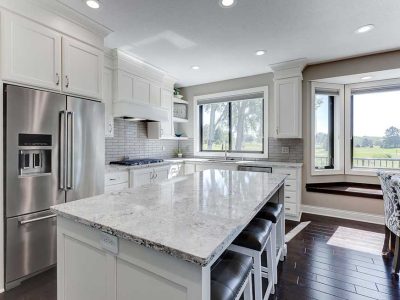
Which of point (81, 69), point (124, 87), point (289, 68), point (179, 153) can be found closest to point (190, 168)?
point (179, 153)

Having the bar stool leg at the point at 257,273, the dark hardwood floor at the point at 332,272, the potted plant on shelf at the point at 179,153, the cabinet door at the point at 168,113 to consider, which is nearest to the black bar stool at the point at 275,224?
the dark hardwood floor at the point at 332,272

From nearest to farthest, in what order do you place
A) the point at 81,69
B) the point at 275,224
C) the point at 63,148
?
1. the point at 275,224
2. the point at 63,148
3. the point at 81,69

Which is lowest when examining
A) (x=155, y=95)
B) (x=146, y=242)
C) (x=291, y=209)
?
(x=291, y=209)

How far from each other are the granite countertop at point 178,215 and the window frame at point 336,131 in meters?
2.79

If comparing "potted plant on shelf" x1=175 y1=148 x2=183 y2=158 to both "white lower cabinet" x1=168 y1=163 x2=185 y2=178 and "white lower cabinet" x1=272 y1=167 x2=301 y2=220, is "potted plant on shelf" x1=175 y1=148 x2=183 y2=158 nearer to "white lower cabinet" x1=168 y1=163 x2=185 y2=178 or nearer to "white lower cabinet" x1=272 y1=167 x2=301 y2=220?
"white lower cabinet" x1=168 y1=163 x2=185 y2=178

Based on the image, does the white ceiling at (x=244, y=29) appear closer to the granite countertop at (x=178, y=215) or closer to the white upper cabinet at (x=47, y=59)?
the white upper cabinet at (x=47, y=59)

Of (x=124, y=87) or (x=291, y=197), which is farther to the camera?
(x=291, y=197)

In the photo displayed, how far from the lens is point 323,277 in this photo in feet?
6.81

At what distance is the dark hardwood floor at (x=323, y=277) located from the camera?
6.03 ft

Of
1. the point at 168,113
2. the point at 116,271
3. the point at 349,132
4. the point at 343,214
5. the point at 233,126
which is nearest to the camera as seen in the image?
the point at 116,271

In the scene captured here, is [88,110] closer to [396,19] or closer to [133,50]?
[133,50]

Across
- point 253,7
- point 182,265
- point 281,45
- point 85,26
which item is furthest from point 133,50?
point 182,265

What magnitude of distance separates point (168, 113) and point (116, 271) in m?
3.82

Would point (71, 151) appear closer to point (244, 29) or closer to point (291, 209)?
point (244, 29)
